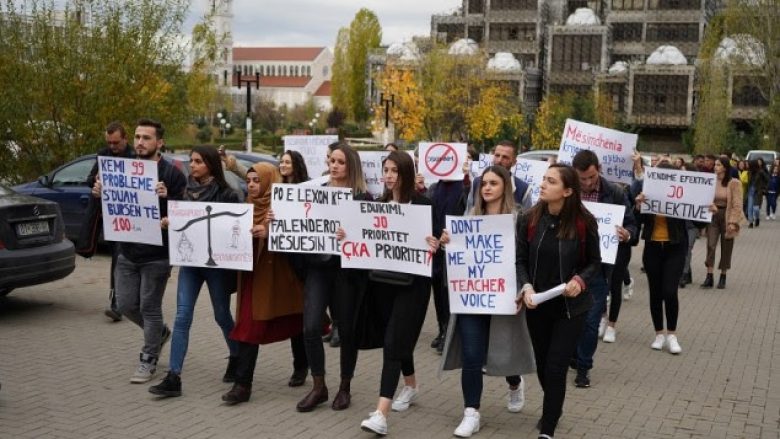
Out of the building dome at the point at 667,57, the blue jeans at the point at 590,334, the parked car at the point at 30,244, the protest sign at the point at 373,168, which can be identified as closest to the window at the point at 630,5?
the building dome at the point at 667,57

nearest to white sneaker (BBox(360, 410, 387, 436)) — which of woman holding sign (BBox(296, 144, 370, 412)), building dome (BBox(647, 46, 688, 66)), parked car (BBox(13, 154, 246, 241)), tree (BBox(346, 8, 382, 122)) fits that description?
woman holding sign (BBox(296, 144, 370, 412))

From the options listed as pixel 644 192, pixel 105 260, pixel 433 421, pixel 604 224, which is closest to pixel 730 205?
pixel 644 192

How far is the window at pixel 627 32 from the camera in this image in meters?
83.6

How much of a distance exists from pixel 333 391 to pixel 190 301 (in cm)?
144

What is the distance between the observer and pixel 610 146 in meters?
11.1

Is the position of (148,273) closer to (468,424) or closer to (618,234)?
(468,424)

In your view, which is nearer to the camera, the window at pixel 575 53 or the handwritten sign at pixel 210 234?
the handwritten sign at pixel 210 234

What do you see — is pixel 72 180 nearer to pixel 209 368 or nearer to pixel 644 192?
pixel 209 368

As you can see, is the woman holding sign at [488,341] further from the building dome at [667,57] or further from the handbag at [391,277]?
the building dome at [667,57]

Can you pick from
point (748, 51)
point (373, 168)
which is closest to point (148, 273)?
point (373, 168)

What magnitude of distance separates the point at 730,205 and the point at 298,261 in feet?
29.8

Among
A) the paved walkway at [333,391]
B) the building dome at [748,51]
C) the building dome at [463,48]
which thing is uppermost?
the building dome at [463,48]

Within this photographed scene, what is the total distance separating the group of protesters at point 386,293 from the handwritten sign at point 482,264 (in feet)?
0.30

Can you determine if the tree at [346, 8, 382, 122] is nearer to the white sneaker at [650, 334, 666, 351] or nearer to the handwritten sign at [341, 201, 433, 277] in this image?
the white sneaker at [650, 334, 666, 351]
